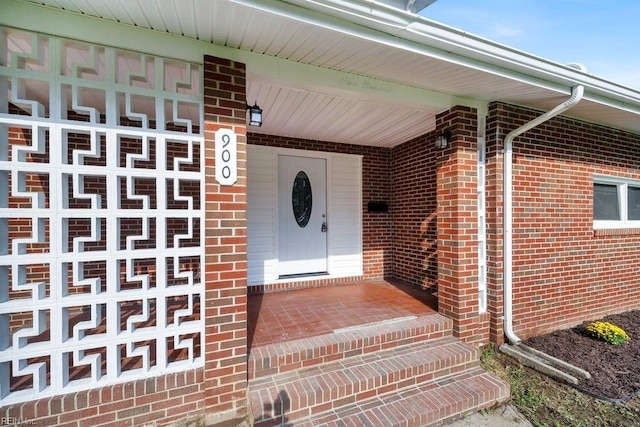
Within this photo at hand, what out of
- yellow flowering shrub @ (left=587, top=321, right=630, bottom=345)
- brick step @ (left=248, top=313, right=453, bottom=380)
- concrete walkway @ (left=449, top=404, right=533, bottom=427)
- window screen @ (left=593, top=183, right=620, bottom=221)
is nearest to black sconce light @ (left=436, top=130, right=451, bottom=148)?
brick step @ (left=248, top=313, right=453, bottom=380)

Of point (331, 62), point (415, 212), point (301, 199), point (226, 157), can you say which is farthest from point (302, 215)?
point (331, 62)

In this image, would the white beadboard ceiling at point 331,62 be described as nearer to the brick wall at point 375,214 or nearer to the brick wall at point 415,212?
the brick wall at point 415,212

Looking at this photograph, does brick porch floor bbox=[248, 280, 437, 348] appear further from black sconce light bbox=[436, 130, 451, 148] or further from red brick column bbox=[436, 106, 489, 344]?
black sconce light bbox=[436, 130, 451, 148]

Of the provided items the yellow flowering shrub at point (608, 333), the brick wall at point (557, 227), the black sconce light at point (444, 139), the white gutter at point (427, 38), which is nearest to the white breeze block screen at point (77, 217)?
the white gutter at point (427, 38)

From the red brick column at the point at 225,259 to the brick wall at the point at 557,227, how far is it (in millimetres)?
2965

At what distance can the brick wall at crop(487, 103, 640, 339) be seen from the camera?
3.31 m

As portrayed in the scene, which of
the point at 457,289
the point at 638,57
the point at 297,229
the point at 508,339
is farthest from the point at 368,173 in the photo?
the point at 638,57

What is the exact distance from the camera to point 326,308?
3.56m

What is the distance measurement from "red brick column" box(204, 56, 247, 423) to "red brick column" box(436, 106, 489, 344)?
7.77 feet

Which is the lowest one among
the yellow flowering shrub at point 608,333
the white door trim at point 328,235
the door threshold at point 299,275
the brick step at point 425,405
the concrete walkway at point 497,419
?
the concrete walkway at point 497,419

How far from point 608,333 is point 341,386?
3589mm

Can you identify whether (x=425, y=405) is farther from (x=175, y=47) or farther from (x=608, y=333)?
(x=175, y=47)

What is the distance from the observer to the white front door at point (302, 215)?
4.61 meters

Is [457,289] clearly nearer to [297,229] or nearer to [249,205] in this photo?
[297,229]
